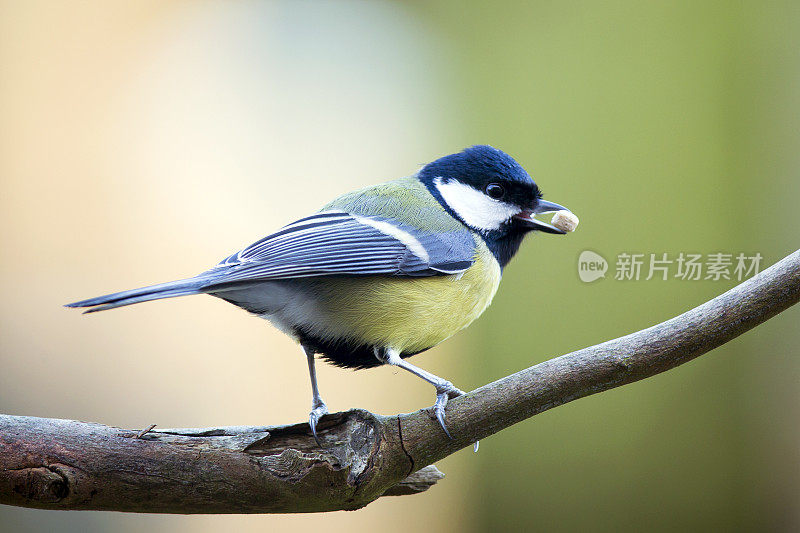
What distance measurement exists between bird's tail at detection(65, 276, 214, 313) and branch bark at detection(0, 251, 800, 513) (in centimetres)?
24

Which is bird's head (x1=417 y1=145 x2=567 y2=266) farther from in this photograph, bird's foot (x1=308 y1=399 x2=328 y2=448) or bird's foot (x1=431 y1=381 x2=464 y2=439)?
bird's foot (x1=308 y1=399 x2=328 y2=448)

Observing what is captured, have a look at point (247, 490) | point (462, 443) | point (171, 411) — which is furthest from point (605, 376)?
point (171, 411)

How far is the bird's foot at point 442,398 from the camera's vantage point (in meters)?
0.96

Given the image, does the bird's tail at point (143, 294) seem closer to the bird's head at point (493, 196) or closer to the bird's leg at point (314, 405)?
the bird's leg at point (314, 405)

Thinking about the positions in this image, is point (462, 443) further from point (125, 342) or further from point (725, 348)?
point (725, 348)

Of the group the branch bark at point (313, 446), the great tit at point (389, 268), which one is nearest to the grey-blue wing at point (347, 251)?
the great tit at point (389, 268)

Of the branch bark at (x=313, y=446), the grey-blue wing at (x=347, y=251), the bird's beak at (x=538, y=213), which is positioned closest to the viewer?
the branch bark at (x=313, y=446)

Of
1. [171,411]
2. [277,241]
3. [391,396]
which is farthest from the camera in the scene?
[391,396]

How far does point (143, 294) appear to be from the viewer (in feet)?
2.71

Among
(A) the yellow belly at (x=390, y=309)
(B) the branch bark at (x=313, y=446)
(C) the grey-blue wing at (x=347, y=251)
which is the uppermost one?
(C) the grey-blue wing at (x=347, y=251)

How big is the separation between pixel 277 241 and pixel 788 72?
179 centimetres

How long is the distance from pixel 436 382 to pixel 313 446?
0.20 metres

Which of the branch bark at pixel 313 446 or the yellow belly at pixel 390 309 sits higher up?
the yellow belly at pixel 390 309

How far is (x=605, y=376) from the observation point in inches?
36.0
